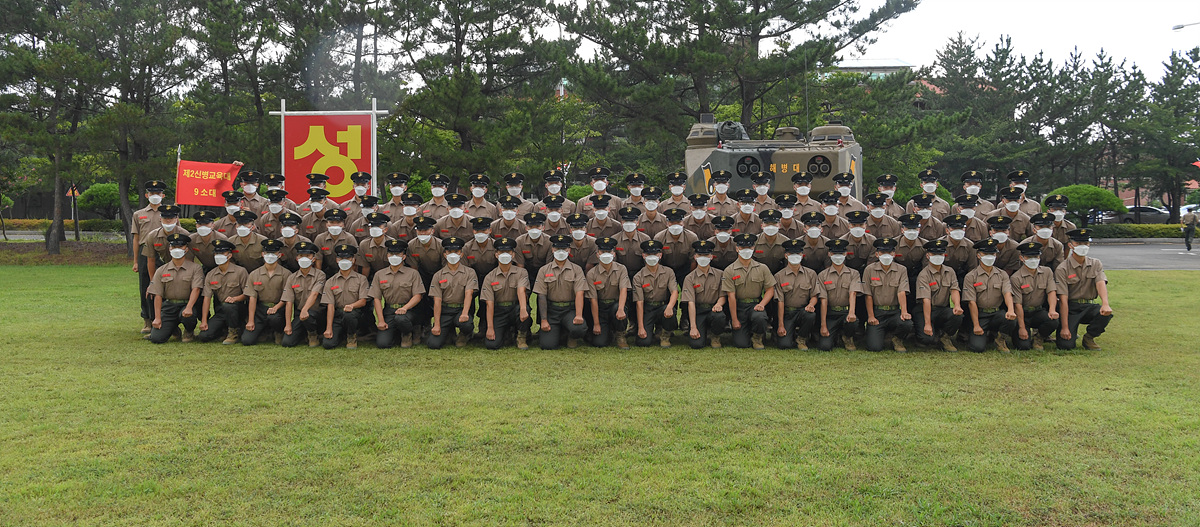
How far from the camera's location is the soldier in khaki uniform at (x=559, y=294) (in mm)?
7664

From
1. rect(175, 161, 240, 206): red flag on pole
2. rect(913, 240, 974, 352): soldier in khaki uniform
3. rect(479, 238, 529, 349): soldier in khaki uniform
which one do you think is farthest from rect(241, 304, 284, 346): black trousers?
rect(913, 240, 974, 352): soldier in khaki uniform

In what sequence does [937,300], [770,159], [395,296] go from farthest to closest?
[770,159] → [395,296] → [937,300]

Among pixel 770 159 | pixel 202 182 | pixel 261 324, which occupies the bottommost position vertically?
pixel 261 324

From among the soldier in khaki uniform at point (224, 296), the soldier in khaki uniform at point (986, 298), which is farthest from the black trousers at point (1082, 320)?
the soldier in khaki uniform at point (224, 296)

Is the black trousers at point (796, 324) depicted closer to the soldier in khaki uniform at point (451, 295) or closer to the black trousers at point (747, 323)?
the black trousers at point (747, 323)

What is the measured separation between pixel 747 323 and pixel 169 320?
5.60 meters

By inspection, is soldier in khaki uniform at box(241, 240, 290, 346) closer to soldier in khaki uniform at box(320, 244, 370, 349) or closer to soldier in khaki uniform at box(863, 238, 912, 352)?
soldier in khaki uniform at box(320, 244, 370, 349)

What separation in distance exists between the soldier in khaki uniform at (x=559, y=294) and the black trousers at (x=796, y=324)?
1879mm

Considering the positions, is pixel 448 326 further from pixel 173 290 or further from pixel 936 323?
pixel 936 323

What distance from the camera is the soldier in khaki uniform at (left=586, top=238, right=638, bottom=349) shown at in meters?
7.67

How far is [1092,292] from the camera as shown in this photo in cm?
746

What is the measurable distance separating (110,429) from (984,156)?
39.2m

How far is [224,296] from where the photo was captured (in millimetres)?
7914

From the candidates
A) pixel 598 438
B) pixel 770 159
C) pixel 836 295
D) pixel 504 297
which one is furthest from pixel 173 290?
pixel 770 159
